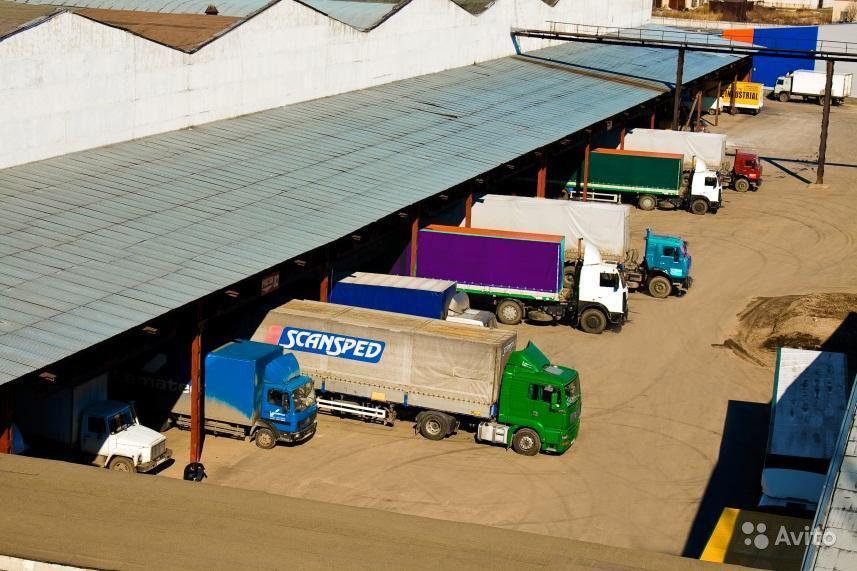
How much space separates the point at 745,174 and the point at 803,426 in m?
40.6

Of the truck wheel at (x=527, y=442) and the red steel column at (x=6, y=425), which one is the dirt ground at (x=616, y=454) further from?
the red steel column at (x=6, y=425)

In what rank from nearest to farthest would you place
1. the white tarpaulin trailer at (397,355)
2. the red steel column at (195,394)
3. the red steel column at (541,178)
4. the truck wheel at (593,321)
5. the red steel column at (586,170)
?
the red steel column at (195,394)
the white tarpaulin trailer at (397,355)
the truck wheel at (593,321)
the red steel column at (541,178)
the red steel column at (586,170)

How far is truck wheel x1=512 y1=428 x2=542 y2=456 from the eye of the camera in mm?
33969

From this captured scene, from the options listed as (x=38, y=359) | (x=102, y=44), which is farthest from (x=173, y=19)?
(x=38, y=359)

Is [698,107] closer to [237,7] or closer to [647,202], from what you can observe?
[647,202]

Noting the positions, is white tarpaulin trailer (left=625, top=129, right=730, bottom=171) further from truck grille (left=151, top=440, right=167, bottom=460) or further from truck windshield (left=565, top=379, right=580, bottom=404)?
truck grille (left=151, top=440, right=167, bottom=460)

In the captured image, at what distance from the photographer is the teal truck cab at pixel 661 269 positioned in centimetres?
4909

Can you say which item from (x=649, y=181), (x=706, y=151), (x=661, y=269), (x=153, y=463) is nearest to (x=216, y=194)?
(x=153, y=463)

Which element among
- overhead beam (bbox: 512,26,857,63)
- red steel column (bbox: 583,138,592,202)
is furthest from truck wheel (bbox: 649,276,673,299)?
Result: overhead beam (bbox: 512,26,857,63)

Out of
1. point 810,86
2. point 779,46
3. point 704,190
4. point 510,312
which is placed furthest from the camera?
point 779,46

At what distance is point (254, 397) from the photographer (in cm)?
3319

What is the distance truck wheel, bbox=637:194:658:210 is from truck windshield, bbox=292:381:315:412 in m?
34.1

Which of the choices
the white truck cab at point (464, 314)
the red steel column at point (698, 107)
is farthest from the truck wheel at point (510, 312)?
the red steel column at point (698, 107)

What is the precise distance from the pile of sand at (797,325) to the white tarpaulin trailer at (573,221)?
18.9 ft
